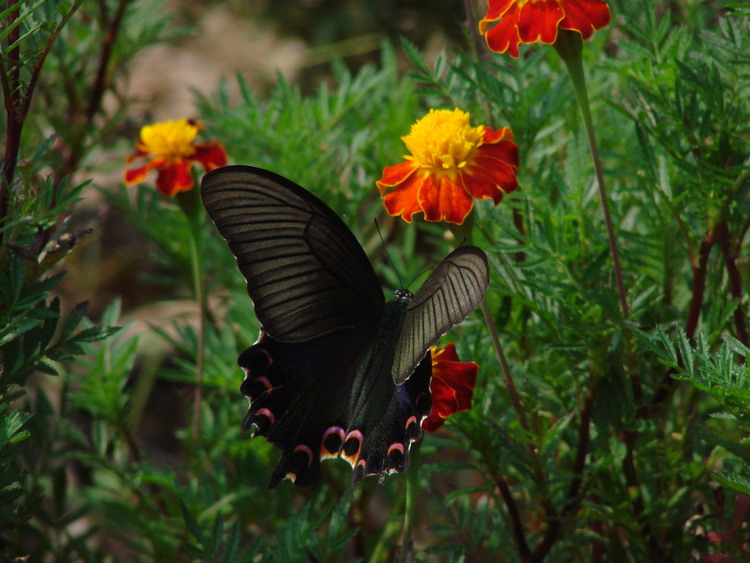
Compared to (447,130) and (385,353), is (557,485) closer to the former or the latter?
(385,353)

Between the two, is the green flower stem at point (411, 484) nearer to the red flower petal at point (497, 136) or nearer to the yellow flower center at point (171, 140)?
the red flower petal at point (497, 136)

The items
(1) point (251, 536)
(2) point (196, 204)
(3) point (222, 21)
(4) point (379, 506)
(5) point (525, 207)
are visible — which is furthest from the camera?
(3) point (222, 21)

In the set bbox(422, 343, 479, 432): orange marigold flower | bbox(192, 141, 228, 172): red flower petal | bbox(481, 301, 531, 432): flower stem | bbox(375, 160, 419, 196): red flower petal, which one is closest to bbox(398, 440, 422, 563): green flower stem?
bbox(422, 343, 479, 432): orange marigold flower

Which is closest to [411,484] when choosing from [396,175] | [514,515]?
[514,515]

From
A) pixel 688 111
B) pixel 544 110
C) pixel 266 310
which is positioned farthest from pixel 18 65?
pixel 688 111

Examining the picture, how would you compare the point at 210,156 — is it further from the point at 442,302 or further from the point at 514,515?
the point at 514,515

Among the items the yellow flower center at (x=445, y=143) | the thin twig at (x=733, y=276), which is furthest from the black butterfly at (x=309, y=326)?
the thin twig at (x=733, y=276)
